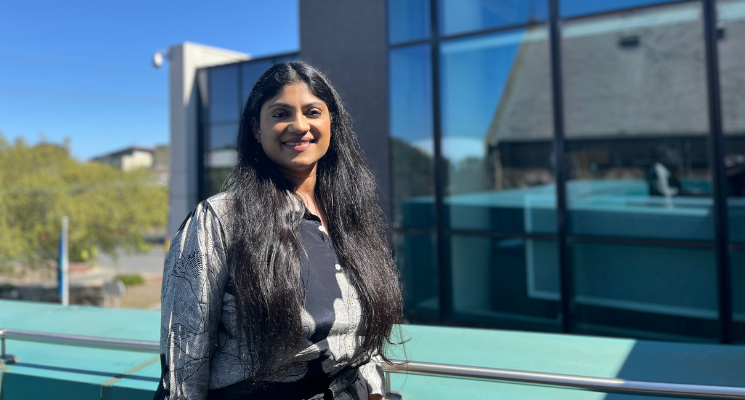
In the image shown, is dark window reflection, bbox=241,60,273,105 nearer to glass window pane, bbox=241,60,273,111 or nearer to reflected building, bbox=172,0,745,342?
glass window pane, bbox=241,60,273,111

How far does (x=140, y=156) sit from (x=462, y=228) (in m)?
67.0

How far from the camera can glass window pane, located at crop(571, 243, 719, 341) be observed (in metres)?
6.07

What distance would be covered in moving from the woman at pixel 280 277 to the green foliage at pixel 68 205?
88.6ft

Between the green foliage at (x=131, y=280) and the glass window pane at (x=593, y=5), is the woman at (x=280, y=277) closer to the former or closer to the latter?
the glass window pane at (x=593, y=5)

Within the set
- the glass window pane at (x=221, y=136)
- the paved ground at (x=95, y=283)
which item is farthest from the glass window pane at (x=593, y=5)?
the paved ground at (x=95, y=283)

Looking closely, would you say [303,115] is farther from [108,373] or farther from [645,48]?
[645,48]

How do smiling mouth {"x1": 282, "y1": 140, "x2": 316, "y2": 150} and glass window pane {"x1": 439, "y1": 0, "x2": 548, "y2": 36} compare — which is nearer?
smiling mouth {"x1": 282, "y1": 140, "x2": 316, "y2": 150}

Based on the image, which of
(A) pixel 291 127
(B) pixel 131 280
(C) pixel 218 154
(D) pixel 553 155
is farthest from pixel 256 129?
(B) pixel 131 280

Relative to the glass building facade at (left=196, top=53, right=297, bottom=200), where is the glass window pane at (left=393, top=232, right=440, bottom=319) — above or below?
below

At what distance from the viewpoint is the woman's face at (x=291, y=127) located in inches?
55.7

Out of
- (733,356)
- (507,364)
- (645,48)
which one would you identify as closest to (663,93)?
(645,48)

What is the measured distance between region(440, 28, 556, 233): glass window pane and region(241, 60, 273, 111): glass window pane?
6.83 meters

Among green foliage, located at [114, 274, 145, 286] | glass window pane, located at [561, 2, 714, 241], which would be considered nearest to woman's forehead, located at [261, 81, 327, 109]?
glass window pane, located at [561, 2, 714, 241]

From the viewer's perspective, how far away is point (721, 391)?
1685 mm
